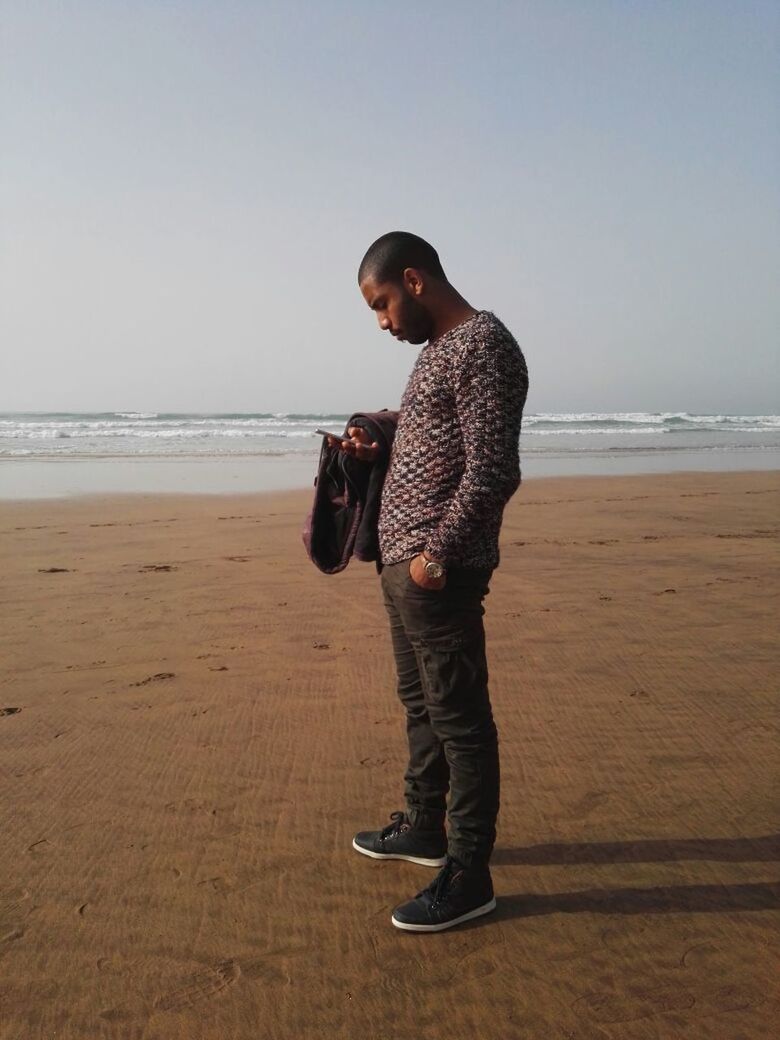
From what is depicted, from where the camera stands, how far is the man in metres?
2.29

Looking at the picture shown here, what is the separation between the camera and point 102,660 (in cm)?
480

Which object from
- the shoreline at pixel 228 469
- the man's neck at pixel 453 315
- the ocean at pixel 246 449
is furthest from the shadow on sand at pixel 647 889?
the ocean at pixel 246 449

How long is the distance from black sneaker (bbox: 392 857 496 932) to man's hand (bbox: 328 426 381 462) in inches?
48.5

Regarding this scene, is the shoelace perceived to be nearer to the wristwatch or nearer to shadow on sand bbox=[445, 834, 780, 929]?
shadow on sand bbox=[445, 834, 780, 929]

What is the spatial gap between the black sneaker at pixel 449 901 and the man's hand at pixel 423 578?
0.85 metres

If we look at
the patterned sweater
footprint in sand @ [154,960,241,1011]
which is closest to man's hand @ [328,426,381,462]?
the patterned sweater

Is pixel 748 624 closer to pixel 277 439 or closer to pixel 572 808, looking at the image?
pixel 572 808

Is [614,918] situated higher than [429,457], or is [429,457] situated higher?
[429,457]

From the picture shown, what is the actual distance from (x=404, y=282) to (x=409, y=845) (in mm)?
1782

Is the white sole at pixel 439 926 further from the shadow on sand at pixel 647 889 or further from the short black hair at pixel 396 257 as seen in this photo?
the short black hair at pixel 396 257

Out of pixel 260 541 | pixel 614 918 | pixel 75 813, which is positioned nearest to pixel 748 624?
pixel 614 918

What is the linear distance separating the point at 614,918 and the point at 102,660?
325cm

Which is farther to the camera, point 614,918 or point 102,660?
point 102,660

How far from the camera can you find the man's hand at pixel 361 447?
8.68ft
